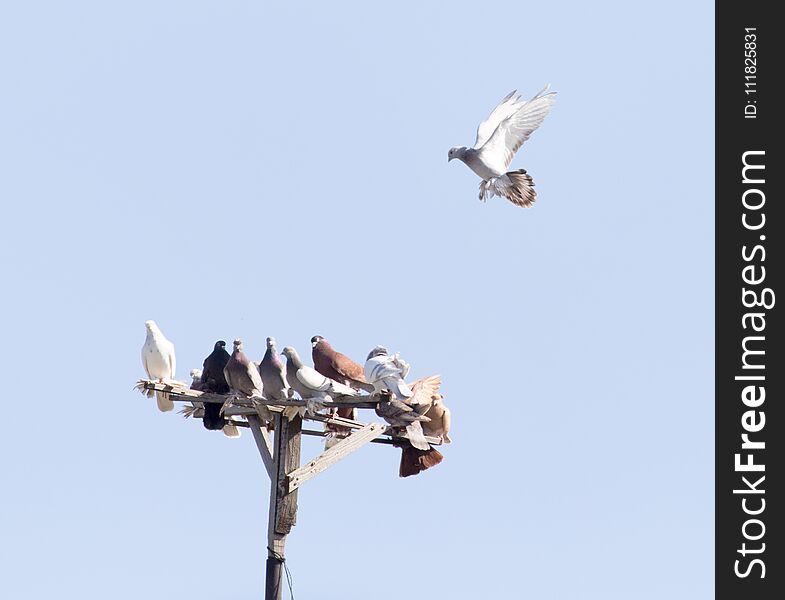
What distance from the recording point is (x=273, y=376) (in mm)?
14562

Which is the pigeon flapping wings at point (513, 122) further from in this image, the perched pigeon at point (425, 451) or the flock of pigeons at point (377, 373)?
the perched pigeon at point (425, 451)

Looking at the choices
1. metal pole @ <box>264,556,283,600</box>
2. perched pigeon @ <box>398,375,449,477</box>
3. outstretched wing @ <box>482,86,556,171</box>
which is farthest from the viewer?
outstretched wing @ <box>482,86,556,171</box>

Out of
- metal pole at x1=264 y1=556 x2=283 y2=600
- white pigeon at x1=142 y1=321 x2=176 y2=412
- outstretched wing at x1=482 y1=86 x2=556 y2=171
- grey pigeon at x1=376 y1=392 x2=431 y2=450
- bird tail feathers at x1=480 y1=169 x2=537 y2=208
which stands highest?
outstretched wing at x1=482 y1=86 x2=556 y2=171

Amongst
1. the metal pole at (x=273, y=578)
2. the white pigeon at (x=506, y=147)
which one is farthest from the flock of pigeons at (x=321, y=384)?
the white pigeon at (x=506, y=147)

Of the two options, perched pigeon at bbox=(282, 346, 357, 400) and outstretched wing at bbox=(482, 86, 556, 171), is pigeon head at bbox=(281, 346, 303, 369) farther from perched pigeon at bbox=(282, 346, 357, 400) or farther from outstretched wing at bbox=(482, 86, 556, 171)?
outstretched wing at bbox=(482, 86, 556, 171)

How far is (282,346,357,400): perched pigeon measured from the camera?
14.5m

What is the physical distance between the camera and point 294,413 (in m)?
14.7

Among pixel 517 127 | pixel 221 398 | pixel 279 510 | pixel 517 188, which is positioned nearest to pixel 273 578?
pixel 279 510

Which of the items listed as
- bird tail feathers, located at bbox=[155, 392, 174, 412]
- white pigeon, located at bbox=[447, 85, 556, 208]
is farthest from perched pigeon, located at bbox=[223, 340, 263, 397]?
white pigeon, located at bbox=[447, 85, 556, 208]
